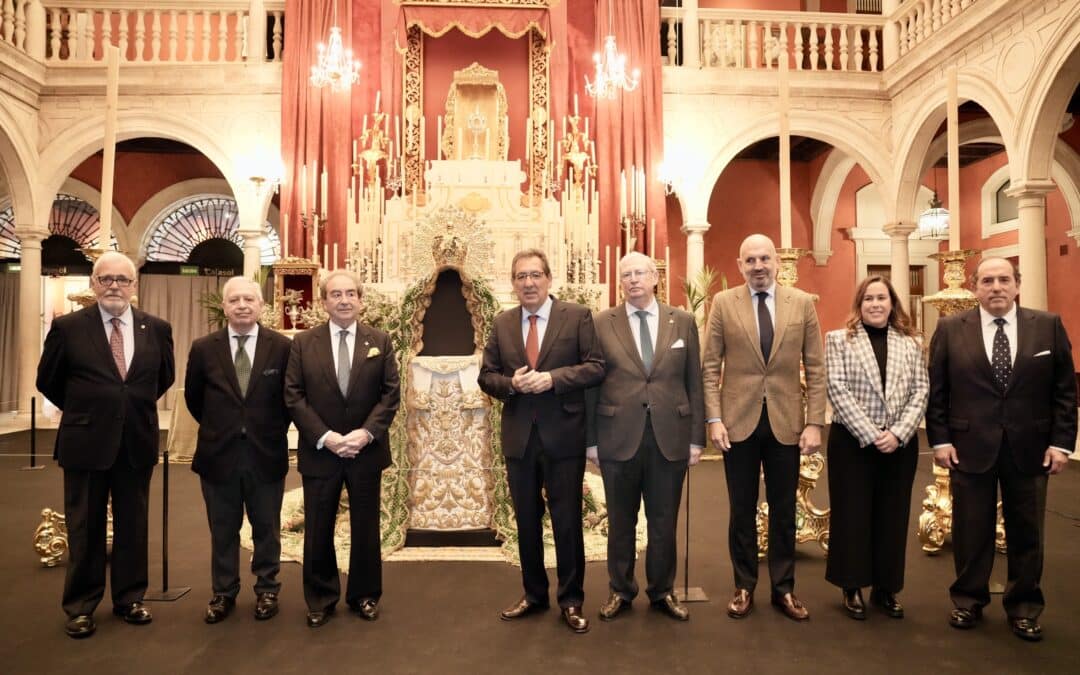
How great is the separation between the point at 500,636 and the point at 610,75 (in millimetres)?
6892

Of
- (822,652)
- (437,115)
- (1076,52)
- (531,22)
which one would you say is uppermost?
(531,22)

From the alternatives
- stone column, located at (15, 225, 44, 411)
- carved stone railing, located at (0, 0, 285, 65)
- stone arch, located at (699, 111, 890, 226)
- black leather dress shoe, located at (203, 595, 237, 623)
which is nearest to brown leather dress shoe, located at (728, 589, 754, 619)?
black leather dress shoe, located at (203, 595, 237, 623)

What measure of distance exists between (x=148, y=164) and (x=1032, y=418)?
13.1m

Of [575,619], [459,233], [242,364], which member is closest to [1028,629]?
[575,619]

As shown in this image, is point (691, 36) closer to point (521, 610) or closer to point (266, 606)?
point (521, 610)

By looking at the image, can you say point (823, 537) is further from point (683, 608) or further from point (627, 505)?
point (627, 505)

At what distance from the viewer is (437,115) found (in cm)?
932

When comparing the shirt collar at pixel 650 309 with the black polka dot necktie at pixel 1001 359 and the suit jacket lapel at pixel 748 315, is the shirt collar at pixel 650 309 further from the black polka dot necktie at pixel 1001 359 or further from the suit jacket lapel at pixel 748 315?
the black polka dot necktie at pixel 1001 359

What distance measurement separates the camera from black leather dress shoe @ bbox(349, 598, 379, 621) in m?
2.82

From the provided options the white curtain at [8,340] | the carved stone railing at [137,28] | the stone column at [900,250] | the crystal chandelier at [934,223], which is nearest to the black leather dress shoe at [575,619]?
the stone column at [900,250]

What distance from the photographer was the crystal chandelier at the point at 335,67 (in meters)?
7.57

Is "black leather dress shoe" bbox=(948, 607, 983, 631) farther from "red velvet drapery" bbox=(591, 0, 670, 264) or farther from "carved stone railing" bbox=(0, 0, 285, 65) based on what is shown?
"carved stone railing" bbox=(0, 0, 285, 65)

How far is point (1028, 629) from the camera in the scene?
2.64 meters

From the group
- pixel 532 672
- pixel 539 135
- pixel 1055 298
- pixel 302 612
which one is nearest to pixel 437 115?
pixel 539 135
